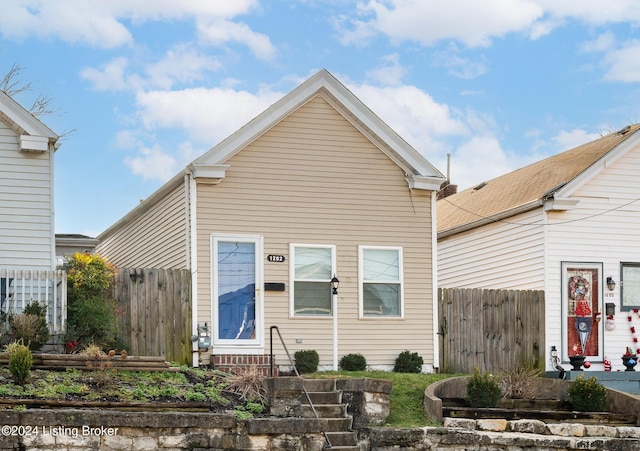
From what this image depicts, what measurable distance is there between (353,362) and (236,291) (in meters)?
2.68

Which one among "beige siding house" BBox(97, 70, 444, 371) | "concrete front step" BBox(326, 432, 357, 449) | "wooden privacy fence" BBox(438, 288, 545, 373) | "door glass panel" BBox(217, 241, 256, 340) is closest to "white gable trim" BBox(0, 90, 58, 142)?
"beige siding house" BBox(97, 70, 444, 371)

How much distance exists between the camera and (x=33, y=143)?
20.3 m

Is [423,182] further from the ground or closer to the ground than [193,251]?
further from the ground

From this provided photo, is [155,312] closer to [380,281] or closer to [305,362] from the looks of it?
[305,362]

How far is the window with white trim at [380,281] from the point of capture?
70.8 ft

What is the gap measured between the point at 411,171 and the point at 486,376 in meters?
5.30

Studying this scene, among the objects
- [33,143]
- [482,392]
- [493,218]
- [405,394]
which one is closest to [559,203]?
[493,218]

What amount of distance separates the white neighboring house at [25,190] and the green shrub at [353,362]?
19.1 ft

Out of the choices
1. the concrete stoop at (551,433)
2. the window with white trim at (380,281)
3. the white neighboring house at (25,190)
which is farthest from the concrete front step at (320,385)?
the white neighboring house at (25,190)

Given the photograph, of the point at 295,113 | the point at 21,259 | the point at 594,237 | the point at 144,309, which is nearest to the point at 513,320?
the point at 594,237

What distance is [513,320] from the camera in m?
22.9

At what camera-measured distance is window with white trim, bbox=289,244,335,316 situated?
829 inches

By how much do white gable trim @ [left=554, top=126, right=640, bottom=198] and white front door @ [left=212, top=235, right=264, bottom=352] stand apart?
22.8 feet

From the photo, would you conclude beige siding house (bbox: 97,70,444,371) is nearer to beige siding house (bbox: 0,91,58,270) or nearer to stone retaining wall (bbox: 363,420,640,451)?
beige siding house (bbox: 0,91,58,270)
